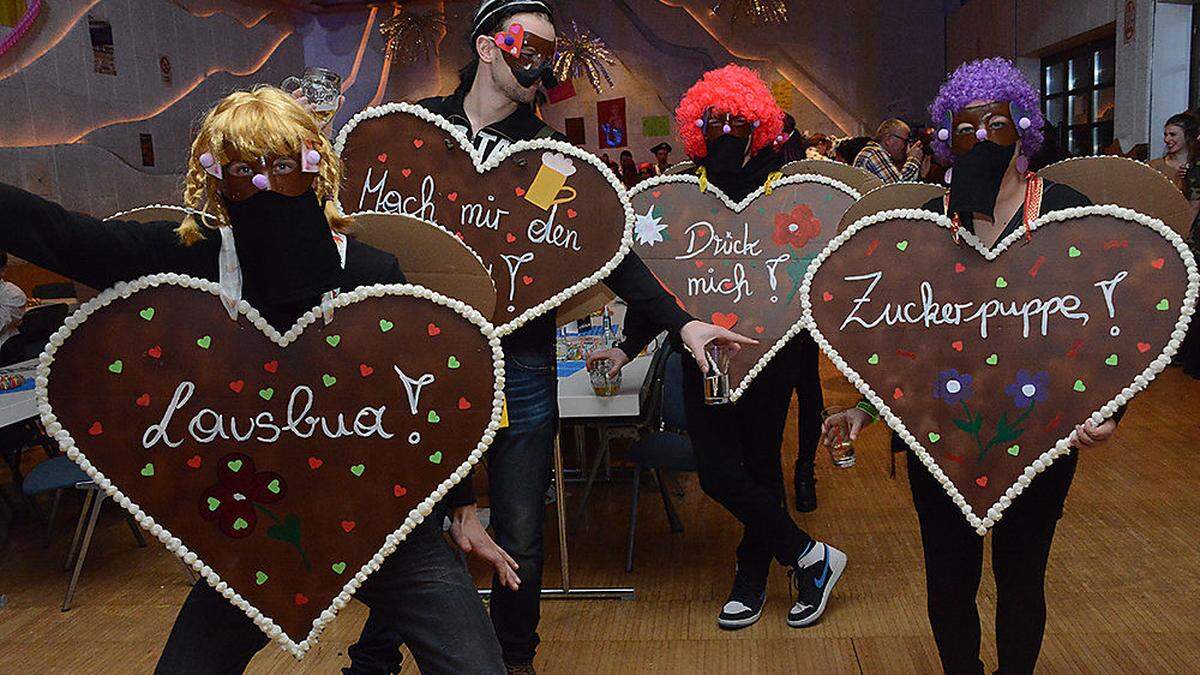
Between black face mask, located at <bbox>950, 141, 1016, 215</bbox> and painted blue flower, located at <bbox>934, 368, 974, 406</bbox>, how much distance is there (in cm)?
32

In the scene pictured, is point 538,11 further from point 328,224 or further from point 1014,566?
point 1014,566

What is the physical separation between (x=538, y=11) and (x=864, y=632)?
1.91 m

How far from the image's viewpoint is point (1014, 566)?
211 centimetres

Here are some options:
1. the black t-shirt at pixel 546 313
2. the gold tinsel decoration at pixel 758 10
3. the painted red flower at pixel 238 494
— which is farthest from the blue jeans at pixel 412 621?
the gold tinsel decoration at pixel 758 10

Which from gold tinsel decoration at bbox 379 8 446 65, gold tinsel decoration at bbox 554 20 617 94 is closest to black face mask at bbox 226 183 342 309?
gold tinsel decoration at bbox 554 20 617 94

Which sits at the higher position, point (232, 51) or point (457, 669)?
point (232, 51)

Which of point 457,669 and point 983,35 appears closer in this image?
point 457,669

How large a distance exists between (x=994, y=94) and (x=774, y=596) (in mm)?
1812

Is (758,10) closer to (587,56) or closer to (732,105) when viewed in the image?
(587,56)

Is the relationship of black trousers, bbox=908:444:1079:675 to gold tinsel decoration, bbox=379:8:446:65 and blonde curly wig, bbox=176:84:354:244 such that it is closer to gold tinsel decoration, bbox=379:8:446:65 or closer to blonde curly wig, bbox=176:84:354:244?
blonde curly wig, bbox=176:84:354:244

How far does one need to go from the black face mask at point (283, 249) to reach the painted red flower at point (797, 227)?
1.73 meters

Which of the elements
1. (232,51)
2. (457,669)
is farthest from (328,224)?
(232,51)

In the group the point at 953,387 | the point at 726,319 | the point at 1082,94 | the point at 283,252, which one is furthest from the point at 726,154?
the point at 1082,94

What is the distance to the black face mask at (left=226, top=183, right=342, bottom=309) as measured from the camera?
152 cm
